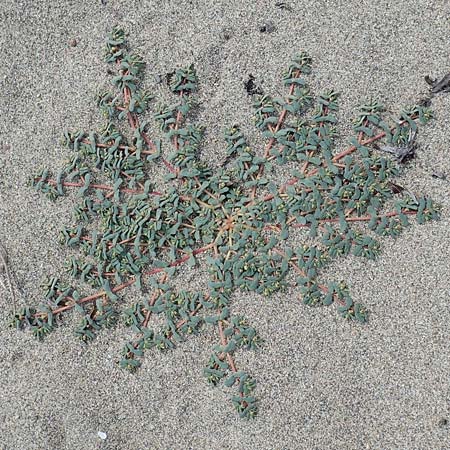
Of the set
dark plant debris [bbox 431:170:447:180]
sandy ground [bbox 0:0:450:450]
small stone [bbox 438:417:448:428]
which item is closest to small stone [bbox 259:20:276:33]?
sandy ground [bbox 0:0:450:450]

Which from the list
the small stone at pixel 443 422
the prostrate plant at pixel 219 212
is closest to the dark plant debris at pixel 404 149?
the prostrate plant at pixel 219 212

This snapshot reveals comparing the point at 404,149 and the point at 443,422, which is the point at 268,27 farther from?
the point at 443,422

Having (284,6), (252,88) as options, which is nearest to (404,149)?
(252,88)

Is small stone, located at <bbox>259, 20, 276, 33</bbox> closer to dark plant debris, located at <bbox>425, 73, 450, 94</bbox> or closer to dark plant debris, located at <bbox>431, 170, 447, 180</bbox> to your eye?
dark plant debris, located at <bbox>425, 73, 450, 94</bbox>

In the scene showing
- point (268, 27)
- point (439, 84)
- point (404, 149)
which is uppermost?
point (268, 27)

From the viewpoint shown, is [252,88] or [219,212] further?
[252,88]

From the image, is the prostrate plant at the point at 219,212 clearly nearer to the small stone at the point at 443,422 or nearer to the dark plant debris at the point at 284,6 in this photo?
the dark plant debris at the point at 284,6
